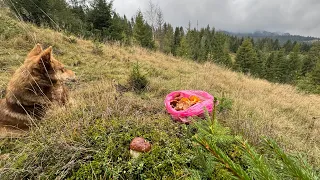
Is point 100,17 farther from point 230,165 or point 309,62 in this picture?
point 309,62

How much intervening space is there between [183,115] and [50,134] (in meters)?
1.58

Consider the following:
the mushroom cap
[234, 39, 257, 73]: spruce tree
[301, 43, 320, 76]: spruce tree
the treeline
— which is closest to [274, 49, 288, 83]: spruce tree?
the treeline

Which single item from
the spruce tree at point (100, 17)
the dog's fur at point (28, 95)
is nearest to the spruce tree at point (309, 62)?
the spruce tree at point (100, 17)

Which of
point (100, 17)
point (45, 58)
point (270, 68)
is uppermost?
point (100, 17)

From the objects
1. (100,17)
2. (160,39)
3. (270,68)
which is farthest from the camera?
(160,39)

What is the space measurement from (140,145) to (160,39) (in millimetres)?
45640

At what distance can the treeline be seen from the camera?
973 centimetres

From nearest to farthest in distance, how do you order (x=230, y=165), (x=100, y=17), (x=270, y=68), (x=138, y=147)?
(x=230, y=165), (x=138, y=147), (x=100, y=17), (x=270, y=68)

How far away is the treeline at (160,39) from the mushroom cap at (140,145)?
7.03 feet

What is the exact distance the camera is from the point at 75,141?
1.64 meters

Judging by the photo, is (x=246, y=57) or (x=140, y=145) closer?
(x=140, y=145)

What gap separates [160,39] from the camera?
148ft

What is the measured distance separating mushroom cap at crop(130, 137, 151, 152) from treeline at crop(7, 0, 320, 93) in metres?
2.14

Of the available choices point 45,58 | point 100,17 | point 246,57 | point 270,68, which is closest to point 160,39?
point 246,57
